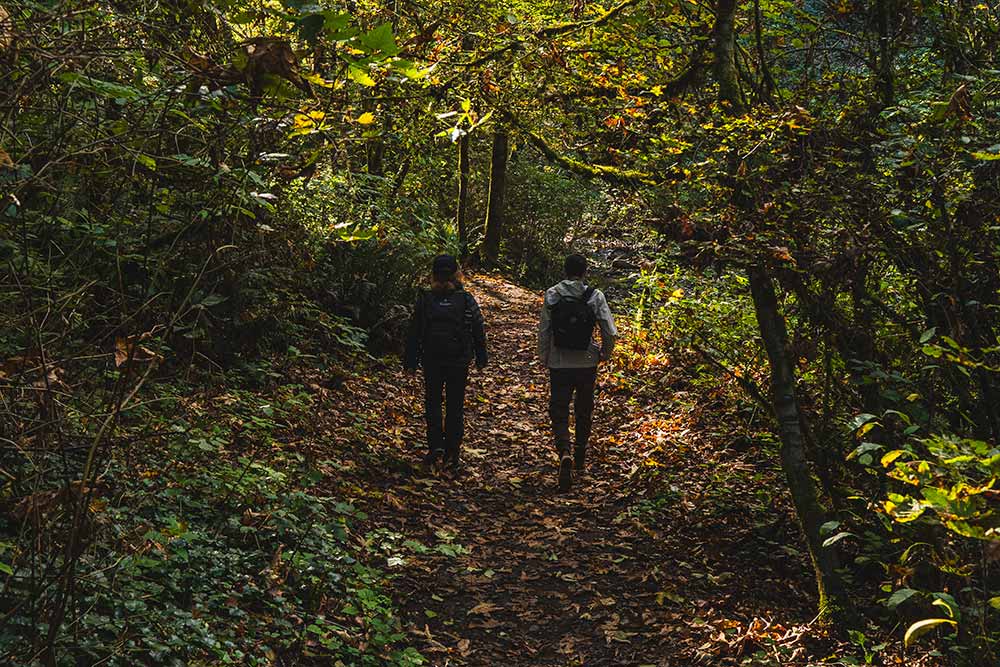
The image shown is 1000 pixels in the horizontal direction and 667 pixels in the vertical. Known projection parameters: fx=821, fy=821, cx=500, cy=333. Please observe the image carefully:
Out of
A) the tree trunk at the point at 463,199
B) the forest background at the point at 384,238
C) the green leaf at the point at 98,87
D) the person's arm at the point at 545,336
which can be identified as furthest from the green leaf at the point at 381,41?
the tree trunk at the point at 463,199

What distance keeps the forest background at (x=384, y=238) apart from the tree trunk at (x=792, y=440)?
3 centimetres

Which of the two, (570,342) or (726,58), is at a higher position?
(726,58)

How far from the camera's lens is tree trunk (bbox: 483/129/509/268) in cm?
2039

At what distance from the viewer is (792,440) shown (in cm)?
564

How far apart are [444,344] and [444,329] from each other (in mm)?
154

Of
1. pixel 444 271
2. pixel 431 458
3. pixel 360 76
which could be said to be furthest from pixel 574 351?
pixel 360 76

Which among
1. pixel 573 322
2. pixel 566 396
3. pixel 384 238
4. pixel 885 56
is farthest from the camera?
pixel 566 396

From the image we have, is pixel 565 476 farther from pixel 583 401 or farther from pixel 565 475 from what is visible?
pixel 583 401

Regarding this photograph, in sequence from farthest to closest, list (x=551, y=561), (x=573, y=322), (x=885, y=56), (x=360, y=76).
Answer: (x=573, y=322), (x=551, y=561), (x=885, y=56), (x=360, y=76)

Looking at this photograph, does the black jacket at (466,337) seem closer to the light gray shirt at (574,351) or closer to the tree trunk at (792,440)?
the light gray shirt at (574,351)

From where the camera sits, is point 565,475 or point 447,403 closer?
point 565,475

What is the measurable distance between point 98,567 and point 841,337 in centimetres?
452

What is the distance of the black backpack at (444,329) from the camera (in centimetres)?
834

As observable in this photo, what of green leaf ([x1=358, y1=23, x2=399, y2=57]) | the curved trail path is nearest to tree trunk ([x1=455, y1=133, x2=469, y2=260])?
the curved trail path
